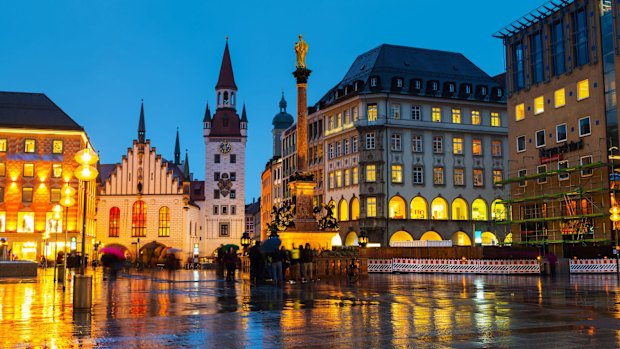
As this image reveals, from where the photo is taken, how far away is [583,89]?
167 ft

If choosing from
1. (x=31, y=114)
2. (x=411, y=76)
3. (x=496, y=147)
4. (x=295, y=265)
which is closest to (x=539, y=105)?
(x=496, y=147)

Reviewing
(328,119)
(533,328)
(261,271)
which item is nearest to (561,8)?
(328,119)

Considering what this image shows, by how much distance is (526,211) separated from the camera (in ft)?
187

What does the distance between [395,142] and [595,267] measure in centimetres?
2962

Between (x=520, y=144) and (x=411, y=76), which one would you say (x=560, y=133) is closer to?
(x=520, y=144)

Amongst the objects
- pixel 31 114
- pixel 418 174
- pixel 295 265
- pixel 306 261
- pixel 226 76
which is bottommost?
pixel 295 265

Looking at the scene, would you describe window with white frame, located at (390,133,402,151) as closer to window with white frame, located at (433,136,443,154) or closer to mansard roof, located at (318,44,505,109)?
window with white frame, located at (433,136,443,154)

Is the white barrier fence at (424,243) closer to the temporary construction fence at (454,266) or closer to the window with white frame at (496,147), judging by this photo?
the window with white frame at (496,147)

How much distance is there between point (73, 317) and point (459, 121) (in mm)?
62283

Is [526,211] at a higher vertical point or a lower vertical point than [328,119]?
lower

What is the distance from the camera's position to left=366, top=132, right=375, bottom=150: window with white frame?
68562mm

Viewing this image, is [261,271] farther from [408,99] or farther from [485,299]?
[408,99]

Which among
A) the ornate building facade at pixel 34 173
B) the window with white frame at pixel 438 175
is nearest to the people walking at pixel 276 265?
the window with white frame at pixel 438 175

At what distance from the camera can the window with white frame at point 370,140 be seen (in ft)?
225
